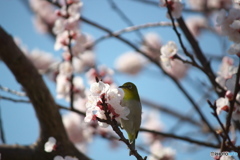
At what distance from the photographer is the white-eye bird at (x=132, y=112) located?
128cm

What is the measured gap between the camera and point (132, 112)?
128 centimetres

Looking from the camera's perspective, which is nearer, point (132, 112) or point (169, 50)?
point (132, 112)

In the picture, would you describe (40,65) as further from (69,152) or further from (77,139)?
(69,152)

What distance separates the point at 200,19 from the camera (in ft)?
19.4

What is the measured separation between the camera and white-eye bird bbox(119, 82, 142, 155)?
1.28 meters

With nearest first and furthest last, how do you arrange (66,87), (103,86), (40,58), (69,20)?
(103,86) → (69,20) → (66,87) → (40,58)

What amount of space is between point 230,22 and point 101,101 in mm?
702

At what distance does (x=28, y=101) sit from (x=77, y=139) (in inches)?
84.5

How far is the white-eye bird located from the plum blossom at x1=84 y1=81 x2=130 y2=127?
9cm

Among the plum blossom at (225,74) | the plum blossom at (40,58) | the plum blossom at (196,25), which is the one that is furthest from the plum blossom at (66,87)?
the plum blossom at (196,25)

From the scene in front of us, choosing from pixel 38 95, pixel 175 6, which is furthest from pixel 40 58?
pixel 175 6

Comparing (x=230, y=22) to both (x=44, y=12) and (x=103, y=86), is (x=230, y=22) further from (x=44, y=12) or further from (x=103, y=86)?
(x=44, y=12)

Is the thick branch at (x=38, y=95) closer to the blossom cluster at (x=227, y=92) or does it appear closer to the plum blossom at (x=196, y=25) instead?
the blossom cluster at (x=227, y=92)

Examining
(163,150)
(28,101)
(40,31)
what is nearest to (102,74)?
(28,101)
